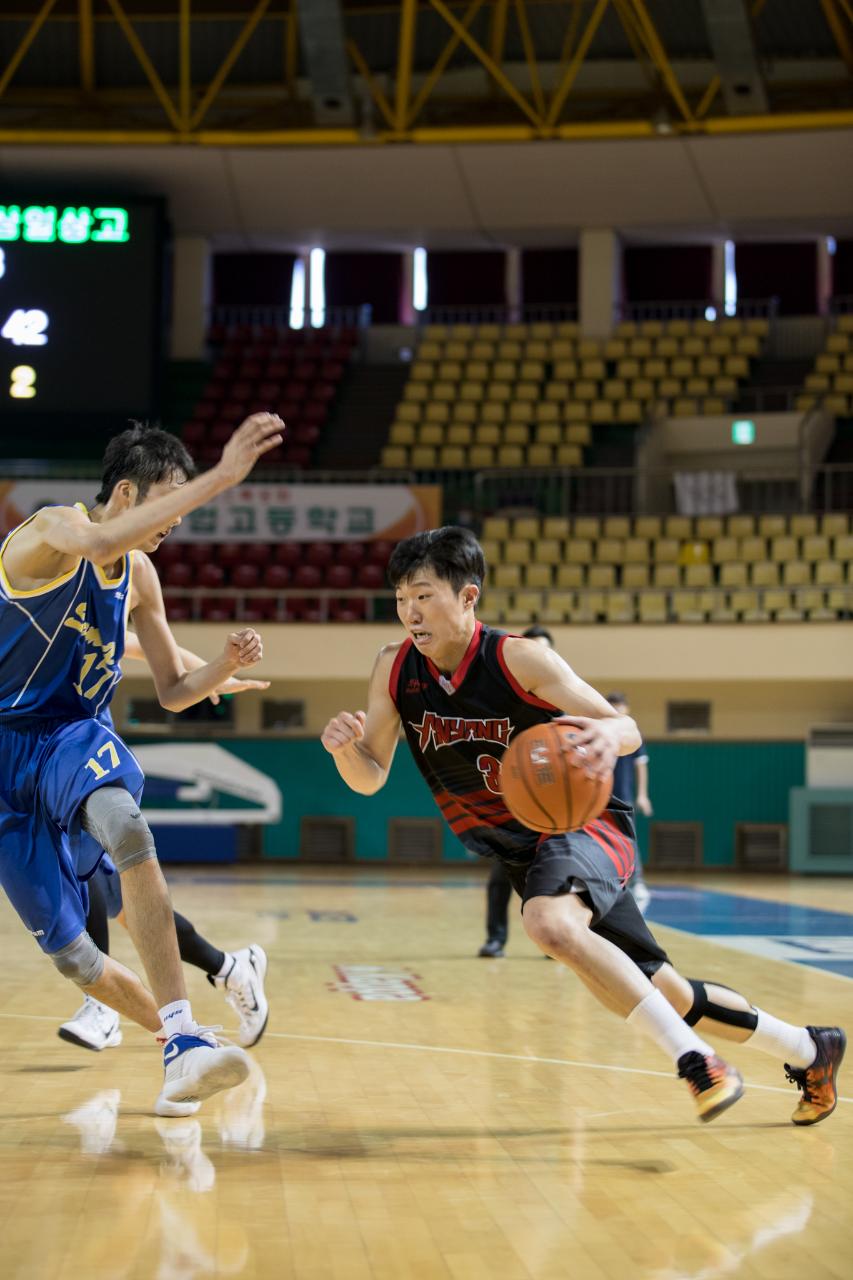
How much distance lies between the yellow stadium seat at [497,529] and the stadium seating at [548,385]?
1.84 metres

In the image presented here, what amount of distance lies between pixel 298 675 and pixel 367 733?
14.2 m

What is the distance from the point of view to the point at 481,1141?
384 centimetres

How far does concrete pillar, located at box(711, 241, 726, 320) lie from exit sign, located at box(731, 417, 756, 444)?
4.36 m

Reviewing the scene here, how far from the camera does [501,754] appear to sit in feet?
12.8

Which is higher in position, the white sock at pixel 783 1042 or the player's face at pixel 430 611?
the player's face at pixel 430 611

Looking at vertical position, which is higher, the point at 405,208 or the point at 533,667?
the point at 405,208

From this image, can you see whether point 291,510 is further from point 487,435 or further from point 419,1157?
point 419,1157

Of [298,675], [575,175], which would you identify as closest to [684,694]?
[298,675]

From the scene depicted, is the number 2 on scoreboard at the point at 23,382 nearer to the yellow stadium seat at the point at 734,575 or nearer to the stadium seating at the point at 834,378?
the yellow stadium seat at the point at 734,575

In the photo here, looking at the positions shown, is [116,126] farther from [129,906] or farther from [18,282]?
[129,906]

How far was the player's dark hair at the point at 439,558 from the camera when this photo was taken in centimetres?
382

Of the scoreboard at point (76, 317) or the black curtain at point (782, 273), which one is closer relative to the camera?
the scoreboard at point (76, 317)

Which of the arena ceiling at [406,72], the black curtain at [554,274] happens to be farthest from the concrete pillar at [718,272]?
the arena ceiling at [406,72]

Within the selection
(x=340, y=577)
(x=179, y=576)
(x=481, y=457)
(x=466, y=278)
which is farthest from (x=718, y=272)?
(x=179, y=576)
